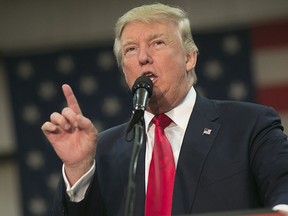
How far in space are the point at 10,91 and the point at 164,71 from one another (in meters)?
3.43

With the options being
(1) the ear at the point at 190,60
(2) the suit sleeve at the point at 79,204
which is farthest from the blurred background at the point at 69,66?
(2) the suit sleeve at the point at 79,204

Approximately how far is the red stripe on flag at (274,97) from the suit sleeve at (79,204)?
304cm

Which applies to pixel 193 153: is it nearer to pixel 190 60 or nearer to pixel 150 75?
pixel 150 75

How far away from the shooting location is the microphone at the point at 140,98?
1744mm

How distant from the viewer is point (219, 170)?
2.02m

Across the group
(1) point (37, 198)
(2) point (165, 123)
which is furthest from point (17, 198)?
(2) point (165, 123)

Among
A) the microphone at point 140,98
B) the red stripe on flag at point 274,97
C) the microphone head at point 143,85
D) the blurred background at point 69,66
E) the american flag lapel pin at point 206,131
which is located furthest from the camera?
the blurred background at point 69,66

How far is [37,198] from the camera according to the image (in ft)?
17.5

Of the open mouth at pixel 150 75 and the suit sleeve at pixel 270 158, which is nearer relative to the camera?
the suit sleeve at pixel 270 158

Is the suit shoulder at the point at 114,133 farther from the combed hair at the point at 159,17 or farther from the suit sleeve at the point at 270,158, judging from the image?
the suit sleeve at the point at 270,158

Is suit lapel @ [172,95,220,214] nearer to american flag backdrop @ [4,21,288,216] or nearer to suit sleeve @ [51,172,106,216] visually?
suit sleeve @ [51,172,106,216]

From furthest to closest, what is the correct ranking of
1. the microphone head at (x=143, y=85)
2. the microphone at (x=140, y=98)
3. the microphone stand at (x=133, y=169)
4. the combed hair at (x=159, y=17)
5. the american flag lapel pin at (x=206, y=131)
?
the combed hair at (x=159, y=17) < the american flag lapel pin at (x=206, y=131) < the microphone head at (x=143, y=85) < the microphone at (x=140, y=98) < the microphone stand at (x=133, y=169)

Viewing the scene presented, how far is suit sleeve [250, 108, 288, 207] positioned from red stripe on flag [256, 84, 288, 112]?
9.38 ft

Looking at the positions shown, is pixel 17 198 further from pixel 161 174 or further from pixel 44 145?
pixel 161 174
